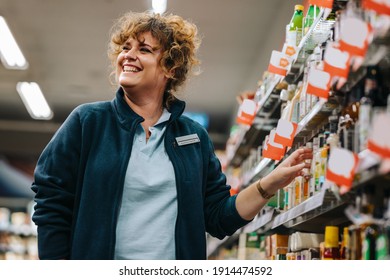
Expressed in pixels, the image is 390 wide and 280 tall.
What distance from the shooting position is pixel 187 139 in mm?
2598

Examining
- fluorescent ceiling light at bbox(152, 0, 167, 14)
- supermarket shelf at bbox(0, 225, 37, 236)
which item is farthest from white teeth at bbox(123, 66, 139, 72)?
supermarket shelf at bbox(0, 225, 37, 236)

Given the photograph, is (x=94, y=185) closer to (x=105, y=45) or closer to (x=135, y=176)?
(x=135, y=176)

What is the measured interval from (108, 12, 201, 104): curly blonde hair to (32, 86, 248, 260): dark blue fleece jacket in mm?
252

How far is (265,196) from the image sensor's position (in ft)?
8.73

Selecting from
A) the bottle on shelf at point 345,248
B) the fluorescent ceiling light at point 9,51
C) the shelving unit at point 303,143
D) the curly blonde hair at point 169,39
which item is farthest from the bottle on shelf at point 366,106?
the fluorescent ceiling light at point 9,51

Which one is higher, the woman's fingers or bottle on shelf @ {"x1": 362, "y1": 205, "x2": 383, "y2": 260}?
the woman's fingers

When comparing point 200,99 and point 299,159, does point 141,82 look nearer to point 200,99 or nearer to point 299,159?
point 299,159

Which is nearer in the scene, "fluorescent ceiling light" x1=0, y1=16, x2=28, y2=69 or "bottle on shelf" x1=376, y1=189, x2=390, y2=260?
"bottle on shelf" x1=376, y1=189, x2=390, y2=260

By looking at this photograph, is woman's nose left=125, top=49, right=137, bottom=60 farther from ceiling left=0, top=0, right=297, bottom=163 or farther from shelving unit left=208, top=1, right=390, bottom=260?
ceiling left=0, top=0, right=297, bottom=163

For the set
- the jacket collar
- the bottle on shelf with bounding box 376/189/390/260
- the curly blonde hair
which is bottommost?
the bottle on shelf with bounding box 376/189/390/260

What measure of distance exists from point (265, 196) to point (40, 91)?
292 inches

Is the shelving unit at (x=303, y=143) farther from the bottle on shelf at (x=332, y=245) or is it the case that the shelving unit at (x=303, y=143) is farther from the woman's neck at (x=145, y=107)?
the woman's neck at (x=145, y=107)

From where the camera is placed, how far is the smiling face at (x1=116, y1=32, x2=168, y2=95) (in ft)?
8.45

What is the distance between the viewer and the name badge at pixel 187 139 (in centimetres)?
256
